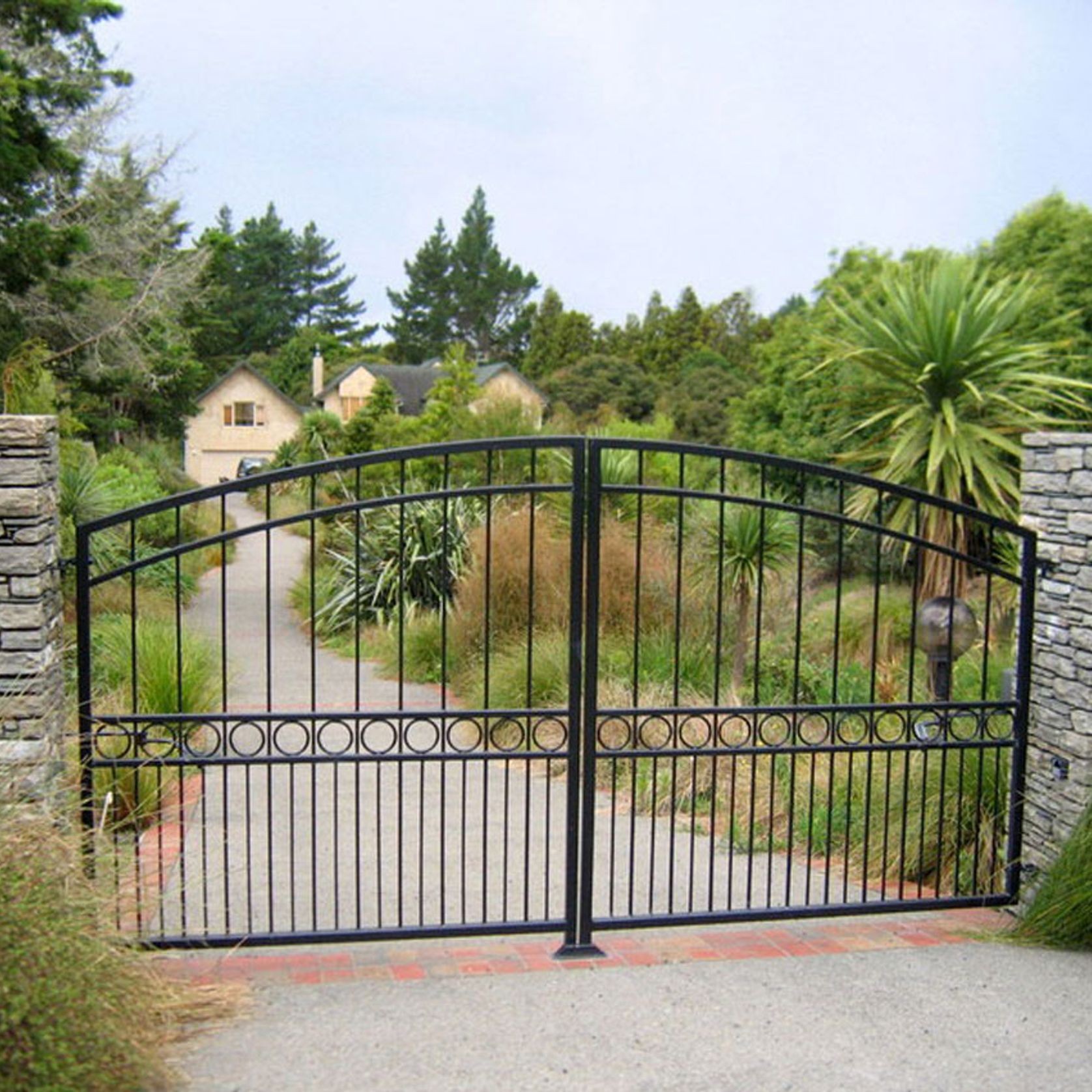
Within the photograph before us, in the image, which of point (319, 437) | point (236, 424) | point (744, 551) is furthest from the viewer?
point (236, 424)

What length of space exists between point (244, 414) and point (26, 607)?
51138mm

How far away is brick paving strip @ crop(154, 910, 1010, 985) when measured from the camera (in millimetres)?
5172

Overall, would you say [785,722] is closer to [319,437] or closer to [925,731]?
[925,731]

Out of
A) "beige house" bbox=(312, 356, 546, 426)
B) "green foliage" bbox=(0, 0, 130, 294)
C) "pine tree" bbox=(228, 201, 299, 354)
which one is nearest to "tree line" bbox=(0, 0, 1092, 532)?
"green foliage" bbox=(0, 0, 130, 294)

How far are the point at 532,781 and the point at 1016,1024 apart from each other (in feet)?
14.3

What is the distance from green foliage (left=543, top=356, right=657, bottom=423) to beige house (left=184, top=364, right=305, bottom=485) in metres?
13.1

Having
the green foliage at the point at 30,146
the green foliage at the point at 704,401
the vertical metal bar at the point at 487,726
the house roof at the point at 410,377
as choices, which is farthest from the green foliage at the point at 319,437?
the house roof at the point at 410,377

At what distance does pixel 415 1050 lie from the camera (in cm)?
441

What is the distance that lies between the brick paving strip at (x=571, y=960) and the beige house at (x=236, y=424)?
49.4 meters

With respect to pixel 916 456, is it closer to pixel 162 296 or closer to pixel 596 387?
pixel 162 296

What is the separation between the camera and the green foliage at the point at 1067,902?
17.6 ft

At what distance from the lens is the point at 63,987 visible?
376cm

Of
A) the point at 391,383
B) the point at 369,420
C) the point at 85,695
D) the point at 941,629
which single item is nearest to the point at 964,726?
the point at 941,629

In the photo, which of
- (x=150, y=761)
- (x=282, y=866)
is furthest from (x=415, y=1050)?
(x=282, y=866)
